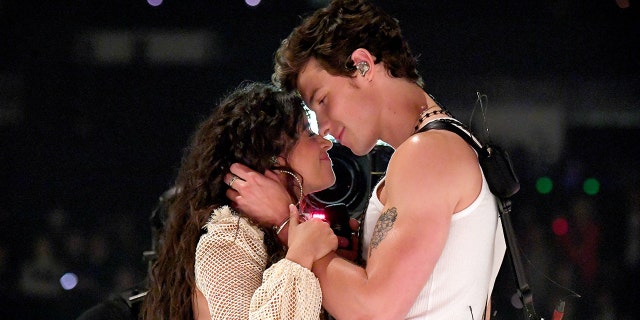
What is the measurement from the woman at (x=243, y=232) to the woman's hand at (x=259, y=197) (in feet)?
0.05

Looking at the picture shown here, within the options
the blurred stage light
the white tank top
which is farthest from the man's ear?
the blurred stage light

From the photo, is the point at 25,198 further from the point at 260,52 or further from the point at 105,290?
the point at 260,52

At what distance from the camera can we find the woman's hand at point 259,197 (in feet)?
5.58

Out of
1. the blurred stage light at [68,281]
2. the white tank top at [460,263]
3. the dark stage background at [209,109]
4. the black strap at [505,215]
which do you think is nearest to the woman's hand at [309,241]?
the white tank top at [460,263]

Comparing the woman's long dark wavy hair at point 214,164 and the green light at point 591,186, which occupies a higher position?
the woman's long dark wavy hair at point 214,164

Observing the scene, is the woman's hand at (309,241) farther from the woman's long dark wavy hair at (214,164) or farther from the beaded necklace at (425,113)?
the beaded necklace at (425,113)

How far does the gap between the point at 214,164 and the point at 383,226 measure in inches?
16.9

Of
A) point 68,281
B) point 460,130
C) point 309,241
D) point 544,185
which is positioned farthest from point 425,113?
point 68,281

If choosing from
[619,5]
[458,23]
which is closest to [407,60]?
[458,23]

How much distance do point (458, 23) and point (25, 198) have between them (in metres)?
2.14

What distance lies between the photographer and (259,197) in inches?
66.9

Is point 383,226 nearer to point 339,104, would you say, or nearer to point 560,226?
point 339,104

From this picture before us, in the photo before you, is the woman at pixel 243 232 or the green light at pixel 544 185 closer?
the woman at pixel 243 232

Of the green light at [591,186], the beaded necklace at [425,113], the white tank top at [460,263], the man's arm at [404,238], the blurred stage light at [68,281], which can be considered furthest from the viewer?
the blurred stage light at [68,281]
